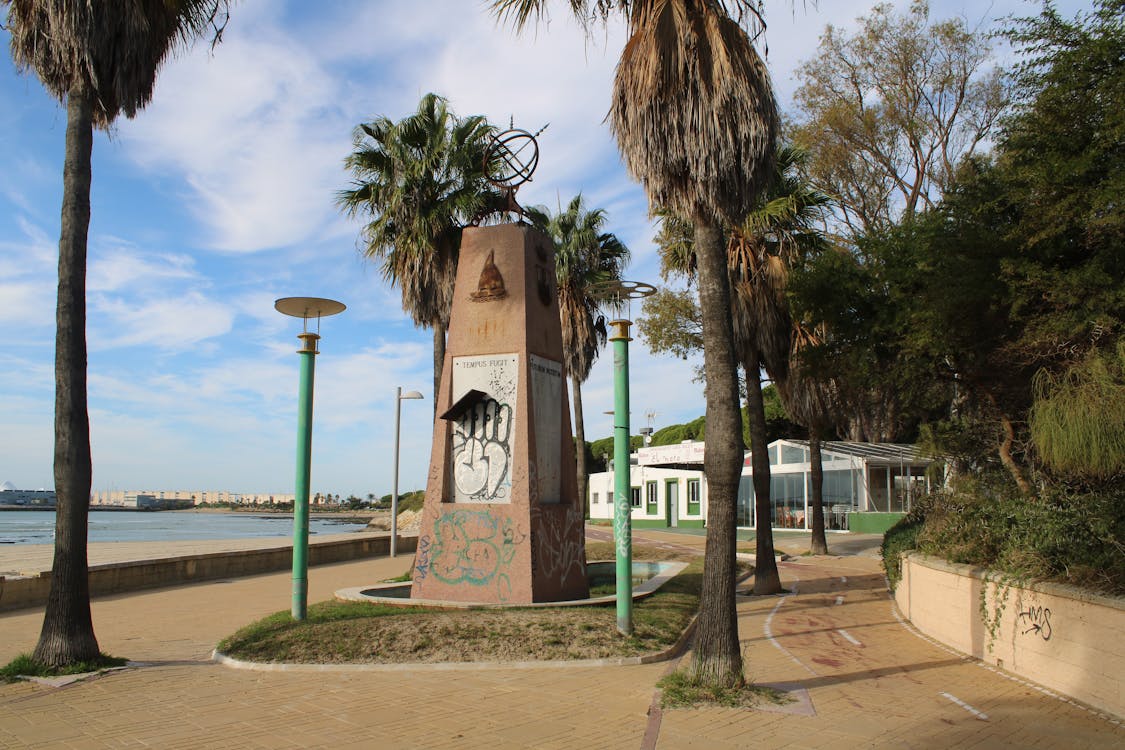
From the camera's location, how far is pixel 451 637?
9383 mm

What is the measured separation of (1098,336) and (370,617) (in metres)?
10.5

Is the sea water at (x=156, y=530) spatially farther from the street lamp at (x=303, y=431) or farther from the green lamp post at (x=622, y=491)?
the green lamp post at (x=622, y=491)

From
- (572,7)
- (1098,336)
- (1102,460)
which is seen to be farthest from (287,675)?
(1098,336)

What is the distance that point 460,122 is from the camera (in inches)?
724

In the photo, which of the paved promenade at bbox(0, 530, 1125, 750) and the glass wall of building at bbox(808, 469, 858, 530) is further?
the glass wall of building at bbox(808, 469, 858, 530)

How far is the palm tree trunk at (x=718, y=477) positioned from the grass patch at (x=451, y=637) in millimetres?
1877

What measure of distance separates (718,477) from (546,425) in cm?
583

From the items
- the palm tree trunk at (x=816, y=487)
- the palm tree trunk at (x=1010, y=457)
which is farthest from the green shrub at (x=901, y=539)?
the palm tree trunk at (x=816, y=487)

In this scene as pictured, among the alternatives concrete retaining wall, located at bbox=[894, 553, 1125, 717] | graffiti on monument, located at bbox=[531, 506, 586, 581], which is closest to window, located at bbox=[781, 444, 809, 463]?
graffiti on monument, located at bbox=[531, 506, 586, 581]

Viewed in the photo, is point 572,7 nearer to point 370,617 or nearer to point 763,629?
point 370,617

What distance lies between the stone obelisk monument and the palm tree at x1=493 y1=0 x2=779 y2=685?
4.88 metres

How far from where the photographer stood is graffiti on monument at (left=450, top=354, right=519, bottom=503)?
1283 cm

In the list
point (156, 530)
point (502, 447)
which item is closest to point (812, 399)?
point (502, 447)

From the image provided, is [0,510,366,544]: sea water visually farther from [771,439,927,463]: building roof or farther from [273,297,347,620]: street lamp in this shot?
[771,439,927,463]: building roof
